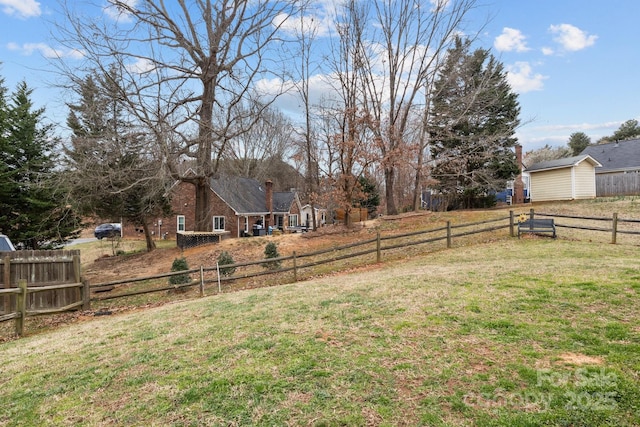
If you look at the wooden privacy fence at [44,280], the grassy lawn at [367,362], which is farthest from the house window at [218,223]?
the grassy lawn at [367,362]

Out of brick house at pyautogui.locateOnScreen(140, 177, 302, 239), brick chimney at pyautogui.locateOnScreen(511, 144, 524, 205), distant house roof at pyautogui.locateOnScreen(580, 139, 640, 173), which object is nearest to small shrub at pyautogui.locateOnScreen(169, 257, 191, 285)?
brick house at pyautogui.locateOnScreen(140, 177, 302, 239)

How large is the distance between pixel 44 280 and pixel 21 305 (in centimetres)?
202

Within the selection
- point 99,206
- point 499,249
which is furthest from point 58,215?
point 499,249

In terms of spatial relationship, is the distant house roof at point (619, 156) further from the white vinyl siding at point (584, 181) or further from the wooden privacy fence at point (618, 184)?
the white vinyl siding at point (584, 181)

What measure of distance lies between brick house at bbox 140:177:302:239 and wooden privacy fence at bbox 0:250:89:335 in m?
16.3

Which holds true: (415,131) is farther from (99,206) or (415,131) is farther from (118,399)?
(118,399)

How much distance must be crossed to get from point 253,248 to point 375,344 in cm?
1401

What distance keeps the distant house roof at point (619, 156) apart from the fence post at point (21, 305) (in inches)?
1410

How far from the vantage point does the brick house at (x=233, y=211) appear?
29172 millimetres

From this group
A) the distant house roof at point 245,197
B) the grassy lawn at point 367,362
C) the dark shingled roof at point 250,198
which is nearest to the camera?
the grassy lawn at point 367,362

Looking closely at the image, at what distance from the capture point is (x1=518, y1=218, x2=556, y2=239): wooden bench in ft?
41.8

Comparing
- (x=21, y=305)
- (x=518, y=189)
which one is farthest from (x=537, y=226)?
(x=518, y=189)

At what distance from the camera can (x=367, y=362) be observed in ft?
12.6

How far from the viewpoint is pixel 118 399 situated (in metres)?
3.64
